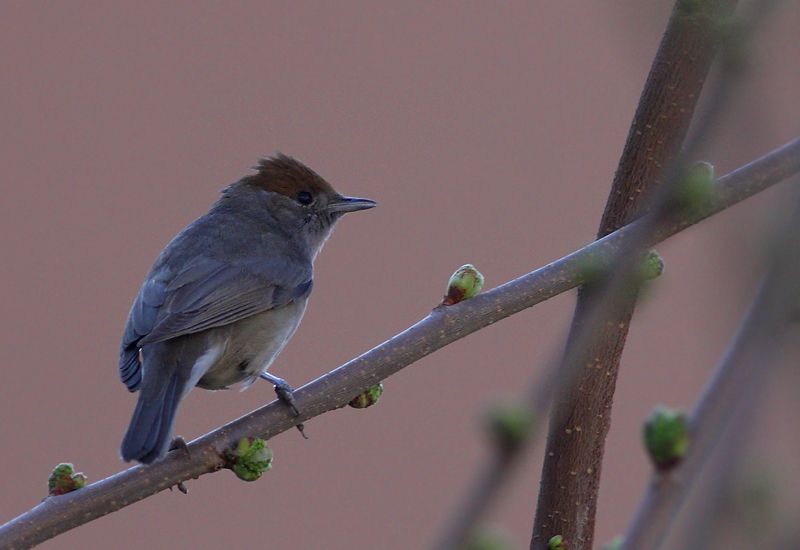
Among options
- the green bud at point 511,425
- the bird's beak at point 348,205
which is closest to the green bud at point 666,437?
the green bud at point 511,425

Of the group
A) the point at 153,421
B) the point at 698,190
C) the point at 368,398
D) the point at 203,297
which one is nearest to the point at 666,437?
the point at 698,190

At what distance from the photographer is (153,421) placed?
2.69 metres

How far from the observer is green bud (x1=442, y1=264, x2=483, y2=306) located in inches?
95.1

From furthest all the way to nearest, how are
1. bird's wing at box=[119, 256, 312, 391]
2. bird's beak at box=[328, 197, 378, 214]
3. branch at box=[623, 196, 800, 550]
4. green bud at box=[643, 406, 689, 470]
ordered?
bird's beak at box=[328, 197, 378, 214], bird's wing at box=[119, 256, 312, 391], green bud at box=[643, 406, 689, 470], branch at box=[623, 196, 800, 550]

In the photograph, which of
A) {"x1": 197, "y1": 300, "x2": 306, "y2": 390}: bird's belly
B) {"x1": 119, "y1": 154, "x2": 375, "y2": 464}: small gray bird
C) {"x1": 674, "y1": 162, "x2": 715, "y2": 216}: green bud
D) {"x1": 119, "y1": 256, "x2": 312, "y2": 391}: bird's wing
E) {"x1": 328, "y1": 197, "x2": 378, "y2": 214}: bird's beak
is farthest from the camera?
{"x1": 328, "y1": 197, "x2": 378, "y2": 214}: bird's beak

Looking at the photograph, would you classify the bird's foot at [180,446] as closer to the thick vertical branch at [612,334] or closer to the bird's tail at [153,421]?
the bird's tail at [153,421]

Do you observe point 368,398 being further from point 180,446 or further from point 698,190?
point 698,190

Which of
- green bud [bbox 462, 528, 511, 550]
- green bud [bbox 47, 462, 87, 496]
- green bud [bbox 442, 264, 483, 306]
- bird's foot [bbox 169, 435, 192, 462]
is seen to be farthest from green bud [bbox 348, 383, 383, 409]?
green bud [bbox 462, 528, 511, 550]

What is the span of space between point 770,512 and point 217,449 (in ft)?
5.61

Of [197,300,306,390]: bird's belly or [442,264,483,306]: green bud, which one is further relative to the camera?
[197,300,306,390]: bird's belly

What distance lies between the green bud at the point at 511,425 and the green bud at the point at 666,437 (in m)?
0.14

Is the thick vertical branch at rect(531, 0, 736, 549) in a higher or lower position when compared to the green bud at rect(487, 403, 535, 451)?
higher

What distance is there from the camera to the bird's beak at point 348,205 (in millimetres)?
4551

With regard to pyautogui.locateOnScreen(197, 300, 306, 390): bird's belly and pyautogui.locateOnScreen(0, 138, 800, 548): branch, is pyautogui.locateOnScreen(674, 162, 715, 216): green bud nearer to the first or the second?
pyautogui.locateOnScreen(0, 138, 800, 548): branch
